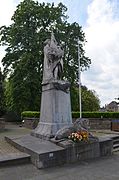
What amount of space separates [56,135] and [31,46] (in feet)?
69.3

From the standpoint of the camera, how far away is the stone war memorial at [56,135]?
9.52 m

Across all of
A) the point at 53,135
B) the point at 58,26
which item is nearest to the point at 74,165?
the point at 53,135

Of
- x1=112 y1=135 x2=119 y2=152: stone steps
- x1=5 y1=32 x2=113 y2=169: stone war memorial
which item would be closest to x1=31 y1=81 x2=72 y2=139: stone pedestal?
x1=5 y1=32 x2=113 y2=169: stone war memorial

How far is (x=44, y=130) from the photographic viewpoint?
12398 millimetres

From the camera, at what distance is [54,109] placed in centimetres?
1226

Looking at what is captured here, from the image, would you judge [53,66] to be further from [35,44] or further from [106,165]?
[35,44]

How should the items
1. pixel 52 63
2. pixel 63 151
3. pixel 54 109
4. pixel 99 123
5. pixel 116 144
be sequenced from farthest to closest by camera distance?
pixel 99 123 < pixel 116 144 < pixel 52 63 < pixel 54 109 < pixel 63 151

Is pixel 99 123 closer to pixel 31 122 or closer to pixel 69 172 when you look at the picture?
pixel 31 122

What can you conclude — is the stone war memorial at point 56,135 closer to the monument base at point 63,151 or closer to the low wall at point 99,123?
the monument base at point 63,151

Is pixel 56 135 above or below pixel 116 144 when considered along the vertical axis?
above

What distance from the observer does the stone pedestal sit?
1213cm

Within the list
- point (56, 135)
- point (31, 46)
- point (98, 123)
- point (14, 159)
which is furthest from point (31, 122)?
point (14, 159)

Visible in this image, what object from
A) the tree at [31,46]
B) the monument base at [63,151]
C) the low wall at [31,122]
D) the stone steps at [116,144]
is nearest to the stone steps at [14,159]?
the monument base at [63,151]

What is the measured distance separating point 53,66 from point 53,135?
3.43 meters
